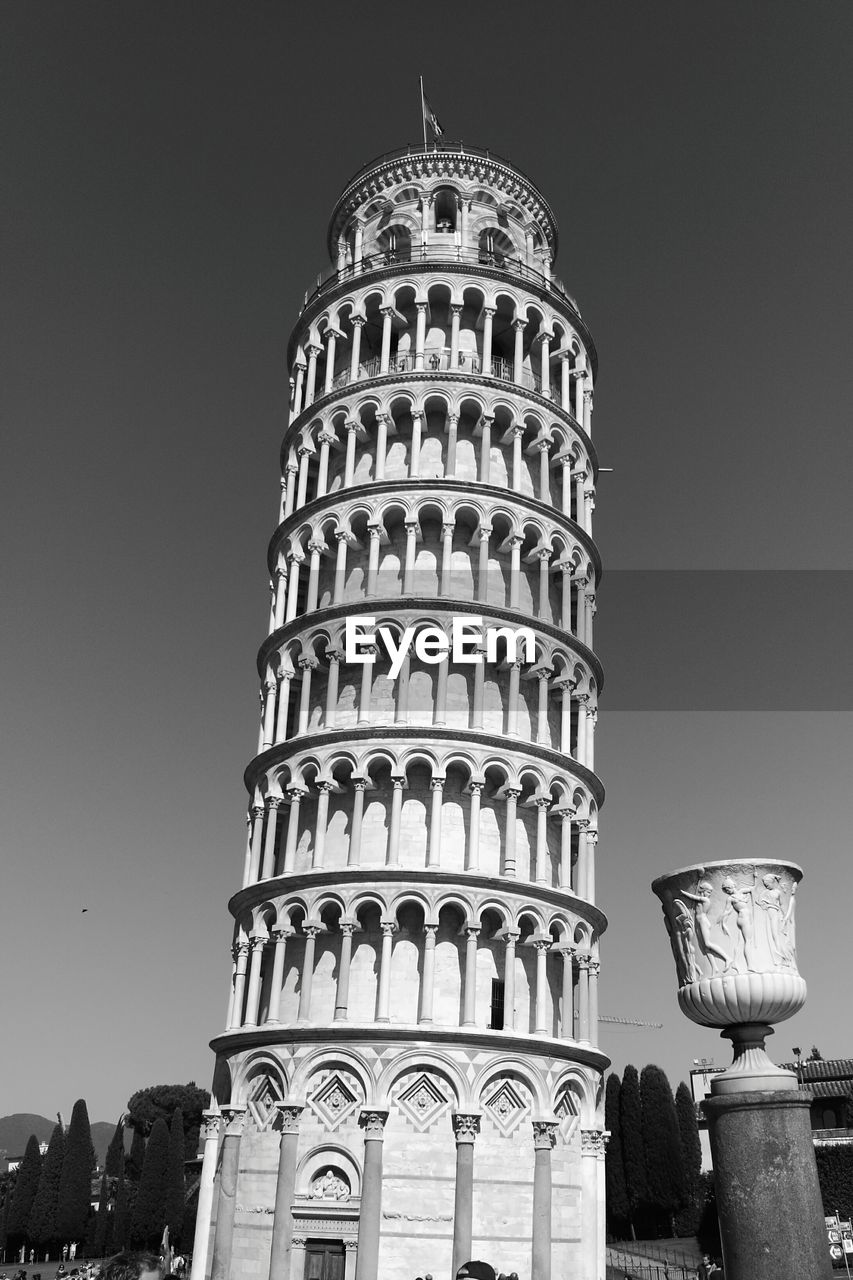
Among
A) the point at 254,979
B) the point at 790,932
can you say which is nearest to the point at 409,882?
the point at 254,979

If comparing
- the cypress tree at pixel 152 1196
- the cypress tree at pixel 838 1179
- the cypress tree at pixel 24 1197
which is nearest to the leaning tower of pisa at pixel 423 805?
the cypress tree at pixel 838 1179

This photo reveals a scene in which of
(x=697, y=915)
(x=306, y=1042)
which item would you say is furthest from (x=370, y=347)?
(x=697, y=915)

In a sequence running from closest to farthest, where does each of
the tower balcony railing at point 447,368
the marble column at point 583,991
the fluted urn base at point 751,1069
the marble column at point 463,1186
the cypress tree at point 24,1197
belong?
the fluted urn base at point 751,1069
the marble column at point 463,1186
the marble column at point 583,991
the tower balcony railing at point 447,368
the cypress tree at point 24,1197

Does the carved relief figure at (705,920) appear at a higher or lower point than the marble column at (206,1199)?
higher

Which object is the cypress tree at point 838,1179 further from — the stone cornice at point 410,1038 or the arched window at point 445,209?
the arched window at point 445,209

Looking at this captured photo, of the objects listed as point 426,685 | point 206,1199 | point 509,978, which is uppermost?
point 426,685

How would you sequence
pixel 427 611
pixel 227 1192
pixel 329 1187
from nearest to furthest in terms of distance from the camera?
pixel 329 1187 → pixel 227 1192 → pixel 427 611

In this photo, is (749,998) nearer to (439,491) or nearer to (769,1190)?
(769,1190)

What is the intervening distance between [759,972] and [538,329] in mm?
35196

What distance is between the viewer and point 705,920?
13141mm

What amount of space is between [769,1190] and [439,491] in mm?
29644

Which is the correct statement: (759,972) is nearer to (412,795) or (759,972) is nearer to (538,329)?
(412,795)

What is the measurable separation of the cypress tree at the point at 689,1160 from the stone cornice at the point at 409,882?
1557 inches

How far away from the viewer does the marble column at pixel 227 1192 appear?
103ft
